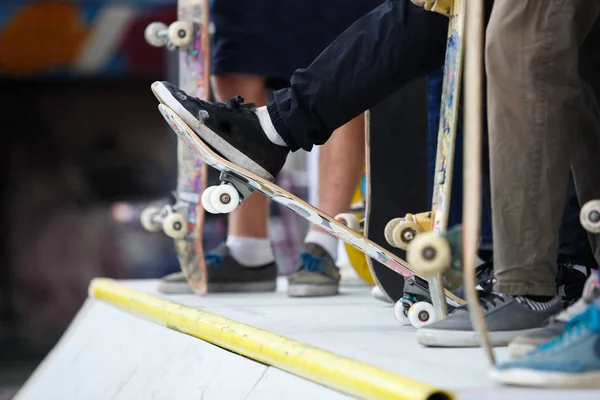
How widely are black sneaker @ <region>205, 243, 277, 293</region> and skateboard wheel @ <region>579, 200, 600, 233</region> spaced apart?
5.08ft

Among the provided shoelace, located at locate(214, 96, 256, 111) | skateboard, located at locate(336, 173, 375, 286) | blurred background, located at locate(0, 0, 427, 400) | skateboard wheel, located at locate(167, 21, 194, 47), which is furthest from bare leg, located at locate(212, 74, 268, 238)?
blurred background, located at locate(0, 0, 427, 400)

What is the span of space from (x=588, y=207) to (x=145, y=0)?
21.3 feet

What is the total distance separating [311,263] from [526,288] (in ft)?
4.52

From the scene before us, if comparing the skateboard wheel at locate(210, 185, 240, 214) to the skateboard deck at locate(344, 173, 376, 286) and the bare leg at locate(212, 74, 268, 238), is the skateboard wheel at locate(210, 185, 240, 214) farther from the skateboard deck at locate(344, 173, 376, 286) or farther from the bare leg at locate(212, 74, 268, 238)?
the skateboard deck at locate(344, 173, 376, 286)

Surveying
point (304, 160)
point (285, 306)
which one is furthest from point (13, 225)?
point (285, 306)

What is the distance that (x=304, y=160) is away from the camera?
6660 millimetres

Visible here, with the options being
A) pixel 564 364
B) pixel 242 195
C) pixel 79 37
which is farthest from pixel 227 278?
pixel 79 37

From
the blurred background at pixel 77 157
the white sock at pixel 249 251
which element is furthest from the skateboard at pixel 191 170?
the blurred background at pixel 77 157

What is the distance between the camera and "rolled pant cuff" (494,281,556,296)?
1713 millimetres

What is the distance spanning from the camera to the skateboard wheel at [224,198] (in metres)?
2.21

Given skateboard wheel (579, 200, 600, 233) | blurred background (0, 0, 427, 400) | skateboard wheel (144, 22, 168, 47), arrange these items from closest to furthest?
skateboard wheel (579, 200, 600, 233) < skateboard wheel (144, 22, 168, 47) < blurred background (0, 0, 427, 400)

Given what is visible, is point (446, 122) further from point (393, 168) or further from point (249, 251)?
point (249, 251)

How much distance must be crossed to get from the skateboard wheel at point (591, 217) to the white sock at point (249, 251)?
1.54 m

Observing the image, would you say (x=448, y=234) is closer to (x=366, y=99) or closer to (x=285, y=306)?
(x=366, y=99)
